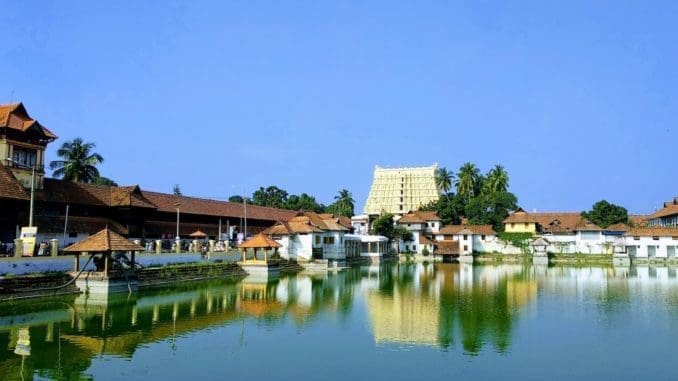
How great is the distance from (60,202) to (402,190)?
75.1 metres

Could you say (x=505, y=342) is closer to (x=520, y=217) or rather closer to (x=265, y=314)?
(x=265, y=314)

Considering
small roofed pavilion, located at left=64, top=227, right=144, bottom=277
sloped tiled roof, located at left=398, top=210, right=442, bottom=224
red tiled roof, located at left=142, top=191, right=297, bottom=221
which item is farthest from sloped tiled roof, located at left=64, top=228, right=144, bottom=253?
sloped tiled roof, located at left=398, top=210, right=442, bottom=224

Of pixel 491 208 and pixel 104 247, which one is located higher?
pixel 491 208

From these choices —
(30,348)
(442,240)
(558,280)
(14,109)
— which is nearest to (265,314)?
(30,348)

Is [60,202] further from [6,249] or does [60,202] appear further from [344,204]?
[344,204]

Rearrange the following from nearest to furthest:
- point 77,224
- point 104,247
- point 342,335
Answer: point 342,335, point 104,247, point 77,224

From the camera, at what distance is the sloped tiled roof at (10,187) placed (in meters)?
27.7

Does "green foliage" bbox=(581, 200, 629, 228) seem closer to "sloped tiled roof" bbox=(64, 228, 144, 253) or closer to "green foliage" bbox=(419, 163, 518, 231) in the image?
"green foliage" bbox=(419, 163, 518, 231)

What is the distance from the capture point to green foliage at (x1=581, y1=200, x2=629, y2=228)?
60.7 metres

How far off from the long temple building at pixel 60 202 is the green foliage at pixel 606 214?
Result: 42958 mm

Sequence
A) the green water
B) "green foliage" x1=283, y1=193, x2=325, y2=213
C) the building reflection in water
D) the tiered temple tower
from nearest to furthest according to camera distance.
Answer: the green water → the building reflection in water → the tiered temple tower → "green foliage" x1=283, y1=193, x2=325, y2=213

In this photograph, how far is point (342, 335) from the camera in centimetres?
1759

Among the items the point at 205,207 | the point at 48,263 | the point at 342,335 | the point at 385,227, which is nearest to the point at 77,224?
the point at 48,263

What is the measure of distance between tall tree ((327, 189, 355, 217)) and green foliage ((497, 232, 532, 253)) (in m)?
30.1
